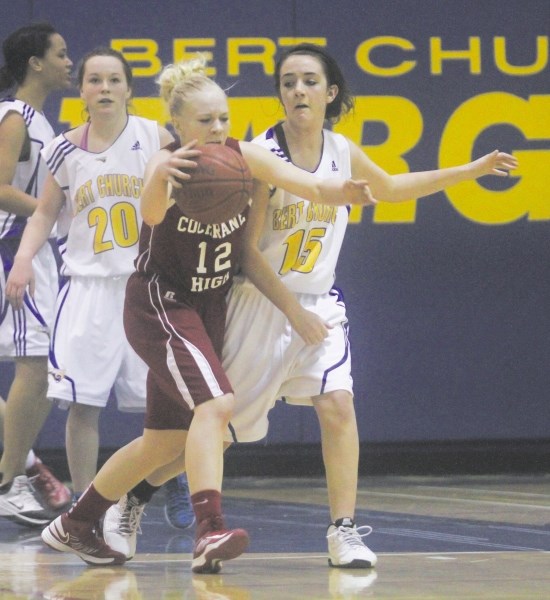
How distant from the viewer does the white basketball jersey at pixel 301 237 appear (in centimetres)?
504

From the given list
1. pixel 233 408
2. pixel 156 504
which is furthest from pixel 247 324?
pixel 156 504

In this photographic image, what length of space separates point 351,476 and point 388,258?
3.47 m

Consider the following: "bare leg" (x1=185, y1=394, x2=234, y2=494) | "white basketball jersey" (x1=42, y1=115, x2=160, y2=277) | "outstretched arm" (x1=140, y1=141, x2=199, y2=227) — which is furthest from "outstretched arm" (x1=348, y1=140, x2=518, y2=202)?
"white basketball jersey" (x1=42, y1=115, x2=160, y2=277)

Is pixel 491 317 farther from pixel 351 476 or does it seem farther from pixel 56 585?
pixel 56 585

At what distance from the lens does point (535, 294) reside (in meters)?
8.41

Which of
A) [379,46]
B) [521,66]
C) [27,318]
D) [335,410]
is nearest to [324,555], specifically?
[335,410]

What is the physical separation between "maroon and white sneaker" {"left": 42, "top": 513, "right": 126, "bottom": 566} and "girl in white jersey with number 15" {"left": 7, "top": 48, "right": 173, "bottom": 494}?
1035mm

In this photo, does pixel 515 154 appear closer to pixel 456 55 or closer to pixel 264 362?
pixel 456 55

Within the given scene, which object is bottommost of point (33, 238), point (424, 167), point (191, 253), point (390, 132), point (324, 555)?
point (324, 555)

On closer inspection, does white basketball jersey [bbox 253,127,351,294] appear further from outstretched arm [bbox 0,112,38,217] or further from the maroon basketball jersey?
outstretched arm [bbox 0,112,38,217]

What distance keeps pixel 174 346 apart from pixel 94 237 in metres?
1.54

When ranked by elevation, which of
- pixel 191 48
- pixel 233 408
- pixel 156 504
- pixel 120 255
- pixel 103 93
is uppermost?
pixel 191 48

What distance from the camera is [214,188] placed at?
454cm

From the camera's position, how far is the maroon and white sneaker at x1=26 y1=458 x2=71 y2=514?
647 centimetres
